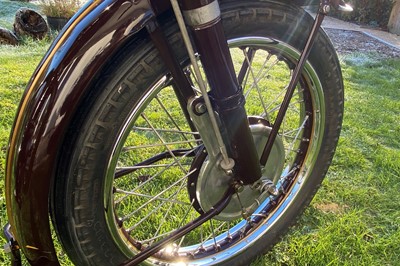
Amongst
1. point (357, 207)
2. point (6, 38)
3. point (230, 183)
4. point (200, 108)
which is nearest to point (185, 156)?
point (230, 183)

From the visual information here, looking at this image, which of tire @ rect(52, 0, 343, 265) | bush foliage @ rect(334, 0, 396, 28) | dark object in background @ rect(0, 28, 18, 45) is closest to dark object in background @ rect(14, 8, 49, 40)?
dark object in background @ rect(0, 28, 18, 45)

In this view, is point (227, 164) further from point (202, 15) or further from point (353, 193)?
point (353, 193)

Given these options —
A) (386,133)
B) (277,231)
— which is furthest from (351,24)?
(277,231)

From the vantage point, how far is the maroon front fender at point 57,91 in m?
0.91

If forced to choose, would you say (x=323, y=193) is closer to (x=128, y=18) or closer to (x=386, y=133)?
(x=386, y=133)

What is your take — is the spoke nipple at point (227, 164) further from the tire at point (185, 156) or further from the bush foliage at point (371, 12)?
the bush foliage at point (371, 12)

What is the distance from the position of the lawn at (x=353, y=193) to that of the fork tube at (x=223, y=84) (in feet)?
1.96

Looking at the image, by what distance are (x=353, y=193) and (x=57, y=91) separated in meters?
1.73

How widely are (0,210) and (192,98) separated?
3.71 feet

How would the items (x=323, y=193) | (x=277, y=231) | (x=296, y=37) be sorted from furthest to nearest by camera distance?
(x=323, y=193) → (x=277, y=231) → (x=296, y=37)

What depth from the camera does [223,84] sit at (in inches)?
42.6

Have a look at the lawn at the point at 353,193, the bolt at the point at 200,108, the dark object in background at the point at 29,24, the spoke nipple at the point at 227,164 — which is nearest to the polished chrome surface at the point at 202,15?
the bolt at the point at 200,108

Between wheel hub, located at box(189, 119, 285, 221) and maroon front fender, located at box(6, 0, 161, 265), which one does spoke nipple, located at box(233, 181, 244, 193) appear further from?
maroon front fender, located at box(6, 0, 161, 265)

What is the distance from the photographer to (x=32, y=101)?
943mm
